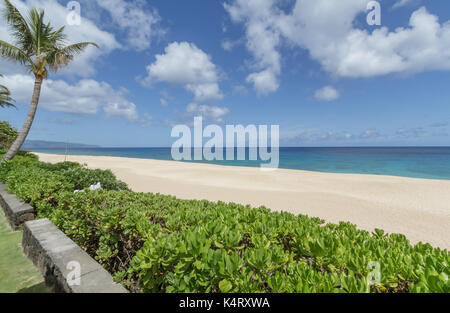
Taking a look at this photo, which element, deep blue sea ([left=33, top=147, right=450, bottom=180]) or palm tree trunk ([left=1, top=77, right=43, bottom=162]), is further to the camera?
deep blue sea ([left=33, top=147, right=450, bottom=180])

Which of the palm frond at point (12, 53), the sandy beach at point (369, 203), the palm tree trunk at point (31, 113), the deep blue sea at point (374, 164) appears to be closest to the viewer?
the sandy beach at point (369, 203)

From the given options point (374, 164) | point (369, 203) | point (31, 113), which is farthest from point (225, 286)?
point (374, 164)

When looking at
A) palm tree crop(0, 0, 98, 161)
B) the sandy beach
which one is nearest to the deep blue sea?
the sandy beach

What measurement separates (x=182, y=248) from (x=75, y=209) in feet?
11.1

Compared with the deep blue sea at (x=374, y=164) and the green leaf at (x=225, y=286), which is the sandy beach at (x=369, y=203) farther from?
the deep blue sea at (x=374, y=164)

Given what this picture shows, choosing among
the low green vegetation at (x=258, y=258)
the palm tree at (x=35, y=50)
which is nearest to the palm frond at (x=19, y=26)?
the palm tree at (x=35, y=50)

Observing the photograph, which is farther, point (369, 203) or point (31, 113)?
point (31, 113)

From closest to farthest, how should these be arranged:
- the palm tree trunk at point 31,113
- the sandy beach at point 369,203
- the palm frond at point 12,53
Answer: the sandy beach at point 369,203
the palm frond at point 12,53
the palm tree trunk at point 31,113

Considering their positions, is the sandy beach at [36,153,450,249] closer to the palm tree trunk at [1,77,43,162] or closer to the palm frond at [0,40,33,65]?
the palm tree trunk at [1,77,43,162]

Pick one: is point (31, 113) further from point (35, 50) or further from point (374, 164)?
point (374, 164)

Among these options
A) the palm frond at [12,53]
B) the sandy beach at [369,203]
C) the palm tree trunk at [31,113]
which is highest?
the palm frond at [12,53]
